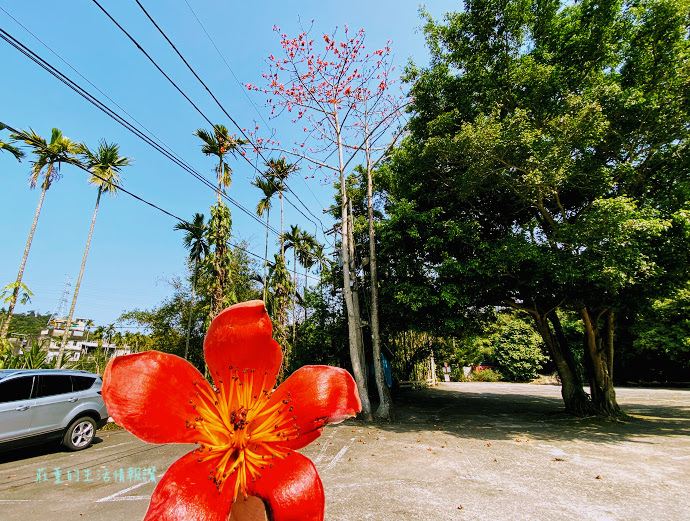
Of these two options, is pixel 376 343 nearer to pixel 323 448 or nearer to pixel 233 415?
pixel 323 448

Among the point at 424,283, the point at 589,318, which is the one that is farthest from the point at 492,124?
the point at 589,318

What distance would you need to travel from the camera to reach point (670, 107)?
743cm

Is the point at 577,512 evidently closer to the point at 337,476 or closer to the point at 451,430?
the point at 337,476

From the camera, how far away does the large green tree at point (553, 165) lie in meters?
7.29

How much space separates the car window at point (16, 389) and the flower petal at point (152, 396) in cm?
795

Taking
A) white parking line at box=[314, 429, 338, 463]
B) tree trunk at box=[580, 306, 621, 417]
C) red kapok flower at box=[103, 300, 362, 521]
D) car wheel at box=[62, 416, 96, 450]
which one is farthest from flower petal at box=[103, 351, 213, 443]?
tree trunk at box=[580, 306, 621, 417]

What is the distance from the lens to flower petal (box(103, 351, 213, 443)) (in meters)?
0.43

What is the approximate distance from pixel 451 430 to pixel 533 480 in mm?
4043

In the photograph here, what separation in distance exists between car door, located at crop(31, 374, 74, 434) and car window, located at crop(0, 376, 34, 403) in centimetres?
16

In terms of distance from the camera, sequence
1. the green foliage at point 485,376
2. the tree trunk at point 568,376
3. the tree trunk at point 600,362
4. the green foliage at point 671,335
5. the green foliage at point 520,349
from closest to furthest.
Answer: the tree trunk at point 600,362 → the tree trunk at point 568,376 → the green foliage at point 671,335 → the green foliage at point 520,349 → the green foliage at point 485,376

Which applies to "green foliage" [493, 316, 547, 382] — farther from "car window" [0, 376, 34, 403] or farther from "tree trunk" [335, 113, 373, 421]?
"car window" [0, 376, 34, 403]

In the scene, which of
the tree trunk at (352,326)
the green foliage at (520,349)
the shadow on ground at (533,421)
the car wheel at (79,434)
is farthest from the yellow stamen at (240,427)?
the green foliage at (520,349)

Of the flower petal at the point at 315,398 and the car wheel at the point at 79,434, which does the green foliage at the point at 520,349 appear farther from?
the flower petal at the point at 315,398

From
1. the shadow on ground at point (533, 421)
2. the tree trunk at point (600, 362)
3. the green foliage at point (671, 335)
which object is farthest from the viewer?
the green foliage at point (671, 335)
